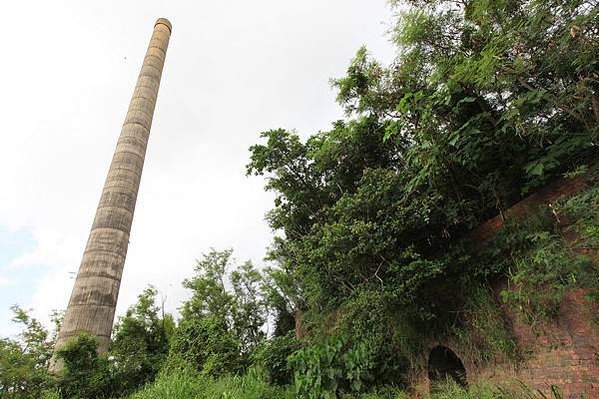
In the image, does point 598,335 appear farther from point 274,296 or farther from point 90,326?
point 274,296

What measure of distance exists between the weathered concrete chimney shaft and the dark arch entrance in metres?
7.05

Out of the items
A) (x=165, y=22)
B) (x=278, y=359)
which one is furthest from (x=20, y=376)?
(x=165, y=22)

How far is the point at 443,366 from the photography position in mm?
6332

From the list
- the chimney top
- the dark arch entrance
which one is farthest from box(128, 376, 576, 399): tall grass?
the chimney top

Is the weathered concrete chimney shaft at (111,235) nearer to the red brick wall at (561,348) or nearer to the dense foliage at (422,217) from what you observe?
the dense foliage at (422,217)

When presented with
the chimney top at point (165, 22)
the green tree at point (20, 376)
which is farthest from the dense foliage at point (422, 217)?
the chimney top at point (165, 22)

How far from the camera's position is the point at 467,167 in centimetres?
618

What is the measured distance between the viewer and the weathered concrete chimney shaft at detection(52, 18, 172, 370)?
8.12m

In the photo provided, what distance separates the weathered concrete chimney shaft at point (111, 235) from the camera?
8.12 meters

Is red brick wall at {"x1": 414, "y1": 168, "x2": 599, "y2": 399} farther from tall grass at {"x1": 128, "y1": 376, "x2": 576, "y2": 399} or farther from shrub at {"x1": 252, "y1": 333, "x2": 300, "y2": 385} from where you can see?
shrub at {"x1": 252, "y1": 333, "x2": 300, "y2": 385}

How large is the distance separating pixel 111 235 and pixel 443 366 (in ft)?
26.8

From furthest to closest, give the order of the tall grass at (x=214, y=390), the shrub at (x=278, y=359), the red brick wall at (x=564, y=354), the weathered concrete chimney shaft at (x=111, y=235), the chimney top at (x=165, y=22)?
1. the chimney top at (x=165, y=22)
2. the weathered concrete chimney shaft at (x=111, y=235)
3. the shrub at (x=278, y=359)
4. the tall grass at (x=214, y=390)
5. the red brick wall at (x=564, y=354)

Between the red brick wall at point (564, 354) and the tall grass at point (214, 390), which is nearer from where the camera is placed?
the red brick wall at point (564, 354)

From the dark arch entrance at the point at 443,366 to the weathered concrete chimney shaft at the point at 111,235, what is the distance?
7050 mm
